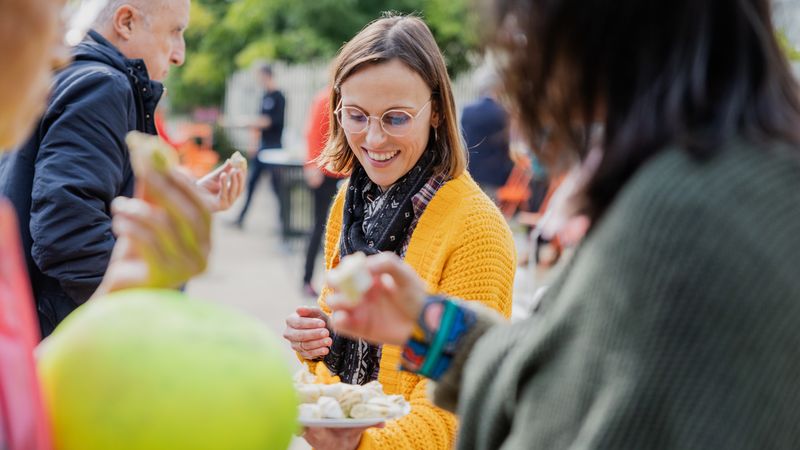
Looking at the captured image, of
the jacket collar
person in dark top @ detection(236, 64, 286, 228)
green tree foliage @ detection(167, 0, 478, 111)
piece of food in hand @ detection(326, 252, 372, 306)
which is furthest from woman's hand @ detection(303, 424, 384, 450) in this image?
green tree foliage @ detection(167, 0, 478, 111)

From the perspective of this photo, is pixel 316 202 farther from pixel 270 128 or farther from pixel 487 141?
pixel 270 128

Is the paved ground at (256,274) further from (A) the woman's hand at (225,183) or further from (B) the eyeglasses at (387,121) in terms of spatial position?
(A) the woman's hand at (225,183)

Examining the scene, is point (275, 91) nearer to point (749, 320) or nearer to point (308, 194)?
point (308, 194)

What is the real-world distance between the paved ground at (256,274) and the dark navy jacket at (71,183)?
2836mm

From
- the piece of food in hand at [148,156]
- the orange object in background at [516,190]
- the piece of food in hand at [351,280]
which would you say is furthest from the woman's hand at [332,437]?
the orange object in background at [516,190]

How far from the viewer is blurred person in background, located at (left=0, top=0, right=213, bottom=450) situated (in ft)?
3.47

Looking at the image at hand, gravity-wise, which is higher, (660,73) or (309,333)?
(660,73)

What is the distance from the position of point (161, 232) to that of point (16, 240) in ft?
0.61

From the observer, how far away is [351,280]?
1537 mm

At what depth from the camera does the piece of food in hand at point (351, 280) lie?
1532 mm

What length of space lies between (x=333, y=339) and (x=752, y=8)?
1.55 m

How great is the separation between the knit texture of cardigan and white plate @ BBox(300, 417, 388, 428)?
29.7 inches

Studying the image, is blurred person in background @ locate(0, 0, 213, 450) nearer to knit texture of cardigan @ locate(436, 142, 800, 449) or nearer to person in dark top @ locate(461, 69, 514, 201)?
knit texture of cardigan @ locate(436, 142, 800, 449)

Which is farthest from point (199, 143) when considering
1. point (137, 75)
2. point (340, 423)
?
point (340, 423)
